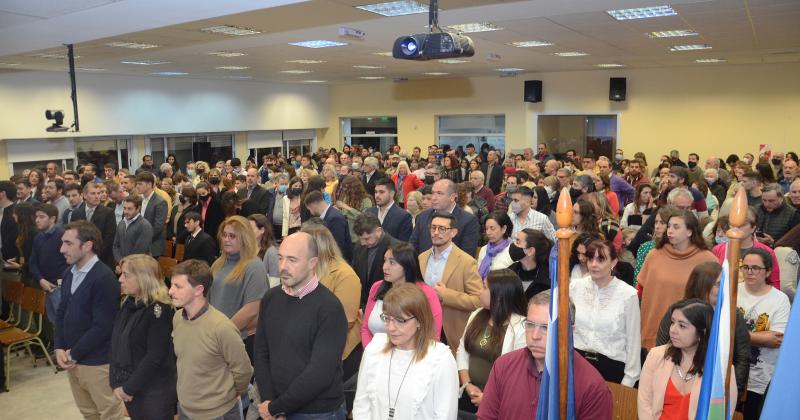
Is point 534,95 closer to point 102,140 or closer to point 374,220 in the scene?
point 102,140

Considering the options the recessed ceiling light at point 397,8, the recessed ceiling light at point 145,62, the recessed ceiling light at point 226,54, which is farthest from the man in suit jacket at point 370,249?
the recessed ceiling light at point 145,62

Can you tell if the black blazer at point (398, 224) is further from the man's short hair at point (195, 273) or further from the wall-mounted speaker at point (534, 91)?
the wall-mounted speaker at point (534, 91)

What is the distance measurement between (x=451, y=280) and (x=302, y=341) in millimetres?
1532

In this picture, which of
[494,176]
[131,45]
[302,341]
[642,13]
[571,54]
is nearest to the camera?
[302,341]

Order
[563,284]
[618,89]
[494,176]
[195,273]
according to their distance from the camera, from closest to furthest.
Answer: [563,284]
[195,273]
[494,176]
[618,89]

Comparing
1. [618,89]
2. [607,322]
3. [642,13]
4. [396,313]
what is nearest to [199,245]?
[396,313]

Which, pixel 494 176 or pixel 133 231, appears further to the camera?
pixel 494 176

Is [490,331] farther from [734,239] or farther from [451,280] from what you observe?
[734,239]

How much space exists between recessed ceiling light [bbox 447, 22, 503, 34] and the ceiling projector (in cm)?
236

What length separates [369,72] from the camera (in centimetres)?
1479

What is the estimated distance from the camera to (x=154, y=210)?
23.2 ft

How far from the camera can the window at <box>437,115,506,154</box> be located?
1759cm

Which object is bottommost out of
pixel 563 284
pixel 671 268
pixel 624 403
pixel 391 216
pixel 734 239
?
pixel 624 403

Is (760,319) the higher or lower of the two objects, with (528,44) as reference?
lower
